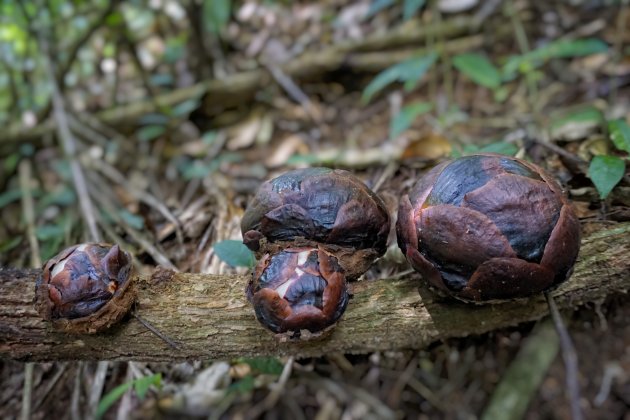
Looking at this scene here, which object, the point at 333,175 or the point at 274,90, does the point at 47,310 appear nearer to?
the point at 333,175

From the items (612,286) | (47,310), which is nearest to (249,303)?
(47,310)

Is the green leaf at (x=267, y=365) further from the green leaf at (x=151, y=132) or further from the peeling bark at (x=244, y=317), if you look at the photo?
the green leaf at (x=151, y=132)

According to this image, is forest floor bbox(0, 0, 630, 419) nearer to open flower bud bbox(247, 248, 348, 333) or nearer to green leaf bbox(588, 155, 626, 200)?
green leaf bbox(588, 155, 626, 200)

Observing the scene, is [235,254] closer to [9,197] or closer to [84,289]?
[84,289]

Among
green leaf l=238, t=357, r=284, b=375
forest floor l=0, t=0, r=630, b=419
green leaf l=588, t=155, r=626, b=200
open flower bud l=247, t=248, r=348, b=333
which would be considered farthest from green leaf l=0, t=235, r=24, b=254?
green leaf l=588, t=155, r=626, b=200

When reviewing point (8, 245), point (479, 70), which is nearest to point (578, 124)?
point (479, 70)

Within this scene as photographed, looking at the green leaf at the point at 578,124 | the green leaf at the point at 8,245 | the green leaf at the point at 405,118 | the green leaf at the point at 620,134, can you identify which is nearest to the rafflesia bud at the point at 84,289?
the green leaf at the point at 8,245

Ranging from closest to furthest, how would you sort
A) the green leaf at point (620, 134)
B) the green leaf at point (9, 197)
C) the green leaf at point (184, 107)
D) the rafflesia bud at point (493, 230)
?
the rafflesia bud at point (493, 230) < the green leaf at point (620, 134) < the green leaf at point (9, 197) < the green leaf at point (184, 107)
